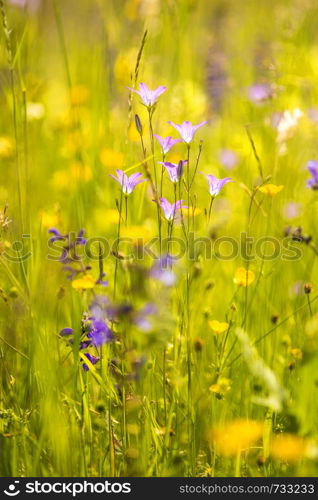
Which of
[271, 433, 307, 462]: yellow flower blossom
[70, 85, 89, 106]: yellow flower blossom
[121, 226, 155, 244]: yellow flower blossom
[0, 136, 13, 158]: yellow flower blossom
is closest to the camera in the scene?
[271, 433, 307, 462]: yellow flower blossom

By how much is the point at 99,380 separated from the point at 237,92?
204 cm

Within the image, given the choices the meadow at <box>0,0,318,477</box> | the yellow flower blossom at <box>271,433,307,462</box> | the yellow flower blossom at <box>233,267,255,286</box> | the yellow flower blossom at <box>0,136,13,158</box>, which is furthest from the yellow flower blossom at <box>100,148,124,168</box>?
the yellow flower blossom at <box>271,433,307,462</box>

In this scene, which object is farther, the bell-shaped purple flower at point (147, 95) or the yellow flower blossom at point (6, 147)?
the yellow flower blossom at point (6, 147)

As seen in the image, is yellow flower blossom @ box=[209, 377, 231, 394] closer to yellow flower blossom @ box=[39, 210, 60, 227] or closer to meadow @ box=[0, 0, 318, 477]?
meadow @ box=[0, 0, 318, 477]

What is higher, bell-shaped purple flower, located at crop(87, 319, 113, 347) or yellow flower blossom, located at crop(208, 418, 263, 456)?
bell-shaped purple flower, located at crop(87, 319, 113, 347)

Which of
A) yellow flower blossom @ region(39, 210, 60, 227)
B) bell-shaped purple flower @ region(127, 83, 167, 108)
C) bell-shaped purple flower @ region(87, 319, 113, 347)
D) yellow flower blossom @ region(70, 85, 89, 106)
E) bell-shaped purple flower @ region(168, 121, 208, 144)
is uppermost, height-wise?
yellow flower blossom @ region(70, 85, 89, 106)

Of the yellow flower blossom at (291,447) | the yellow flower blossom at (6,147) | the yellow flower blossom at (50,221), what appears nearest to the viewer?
the yellow flower blossom at (291,447)

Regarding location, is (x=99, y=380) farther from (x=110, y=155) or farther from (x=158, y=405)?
(x=110, y=155)

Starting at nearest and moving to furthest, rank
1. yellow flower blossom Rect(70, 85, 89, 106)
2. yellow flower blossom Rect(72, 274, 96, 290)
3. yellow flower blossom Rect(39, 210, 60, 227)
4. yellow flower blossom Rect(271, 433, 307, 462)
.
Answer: yellow flower blossom Rect(271, 433, 307, 462) → yellow flower blossom Rect(72, 274, 96, 290) → yellow flower blossom Rect(39, 210, 60, 227) → yellow flower blossom Rect(70, 85, 89, 106)

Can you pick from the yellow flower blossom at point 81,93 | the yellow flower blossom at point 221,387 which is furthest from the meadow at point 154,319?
the yellow flower blossom at point 81,93

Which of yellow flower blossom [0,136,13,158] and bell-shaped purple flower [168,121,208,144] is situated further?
yellow flower blossom [0,136,13,158]

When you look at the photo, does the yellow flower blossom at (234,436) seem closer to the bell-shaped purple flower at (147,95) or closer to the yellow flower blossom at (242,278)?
the yellow flower blossom at (242,278)
